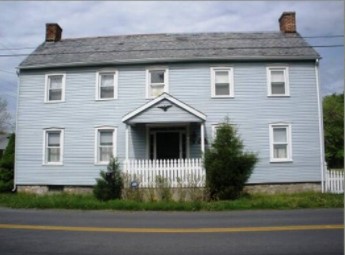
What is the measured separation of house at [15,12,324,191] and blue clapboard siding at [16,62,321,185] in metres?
0.05

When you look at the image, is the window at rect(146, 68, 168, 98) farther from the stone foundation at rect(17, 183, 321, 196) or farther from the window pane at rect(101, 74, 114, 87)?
the stone foundation at rect(17, 183, 321, 196)

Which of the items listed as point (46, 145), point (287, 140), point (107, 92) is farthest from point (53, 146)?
point (287, 140)

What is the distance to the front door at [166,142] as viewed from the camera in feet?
64.1

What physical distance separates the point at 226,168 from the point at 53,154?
33.3 feet

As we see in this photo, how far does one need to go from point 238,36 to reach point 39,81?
11.9m

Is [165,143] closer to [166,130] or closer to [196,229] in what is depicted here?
[166,130]

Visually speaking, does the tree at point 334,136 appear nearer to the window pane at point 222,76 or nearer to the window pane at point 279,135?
the window pane at point 279,135

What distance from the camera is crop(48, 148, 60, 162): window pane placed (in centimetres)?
1989

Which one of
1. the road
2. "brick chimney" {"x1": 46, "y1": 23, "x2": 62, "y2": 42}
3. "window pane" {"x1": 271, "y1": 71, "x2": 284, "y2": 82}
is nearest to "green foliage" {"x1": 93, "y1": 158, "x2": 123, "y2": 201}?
the road

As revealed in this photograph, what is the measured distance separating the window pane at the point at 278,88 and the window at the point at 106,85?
8.56 metres

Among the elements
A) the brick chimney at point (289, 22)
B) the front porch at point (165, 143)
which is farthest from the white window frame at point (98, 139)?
the brick chimney at point (289, 22)

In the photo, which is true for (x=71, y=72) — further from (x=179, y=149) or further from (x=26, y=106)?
(x=179, y=149)

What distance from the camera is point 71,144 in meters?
19.6

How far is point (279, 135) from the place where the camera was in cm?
1900
